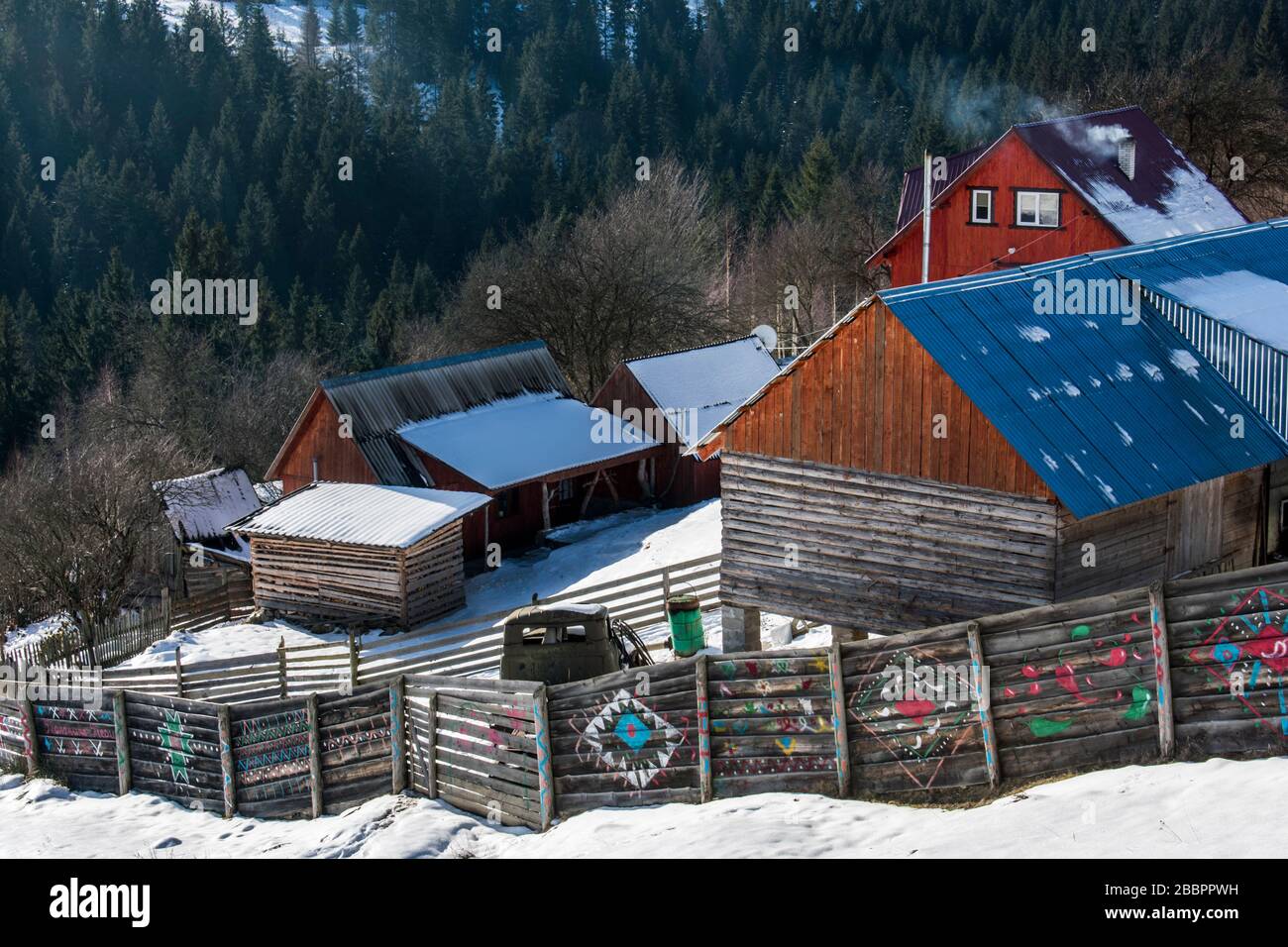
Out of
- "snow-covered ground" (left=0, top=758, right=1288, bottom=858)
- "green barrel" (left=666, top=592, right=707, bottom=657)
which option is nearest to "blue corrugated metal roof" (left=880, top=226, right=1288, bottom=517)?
"snow-covered ground" (left=0, top=758, right=1288, bottom=858)

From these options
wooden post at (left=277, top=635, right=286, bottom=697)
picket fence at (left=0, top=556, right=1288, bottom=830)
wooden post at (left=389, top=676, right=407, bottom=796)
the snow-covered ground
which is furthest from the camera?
wooden post at (left=277, top=635, right=286, bottom=697)

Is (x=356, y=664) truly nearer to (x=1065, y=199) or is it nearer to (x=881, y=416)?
(x=881, y=416)

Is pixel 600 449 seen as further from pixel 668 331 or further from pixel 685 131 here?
pixel 685 131

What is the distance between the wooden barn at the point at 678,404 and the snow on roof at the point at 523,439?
1.76 feet

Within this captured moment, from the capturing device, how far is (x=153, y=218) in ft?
318

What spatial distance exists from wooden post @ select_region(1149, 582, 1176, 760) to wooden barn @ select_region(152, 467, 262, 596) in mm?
27029

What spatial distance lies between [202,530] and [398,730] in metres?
23.7

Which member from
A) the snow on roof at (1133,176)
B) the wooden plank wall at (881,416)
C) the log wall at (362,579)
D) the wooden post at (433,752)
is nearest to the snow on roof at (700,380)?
the log wall at (362,579)

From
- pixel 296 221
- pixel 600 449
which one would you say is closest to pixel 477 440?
pixel 600 449

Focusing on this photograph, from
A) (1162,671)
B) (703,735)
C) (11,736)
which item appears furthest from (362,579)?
(1162,671)

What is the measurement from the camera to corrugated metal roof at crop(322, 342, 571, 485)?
118 ft

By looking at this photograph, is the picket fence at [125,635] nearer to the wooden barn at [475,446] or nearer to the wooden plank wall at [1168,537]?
the wooden barn at [475,446]

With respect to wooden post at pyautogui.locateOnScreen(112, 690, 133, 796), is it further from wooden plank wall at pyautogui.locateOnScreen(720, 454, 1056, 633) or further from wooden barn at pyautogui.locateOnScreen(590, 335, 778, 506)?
wooden barn at pyautogui.locateOnScreen(590, 335, 778, 506)

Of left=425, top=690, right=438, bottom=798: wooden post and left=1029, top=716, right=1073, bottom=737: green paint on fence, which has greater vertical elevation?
left=1029, top=716, right=1073, bottom=737: green paint on fence
